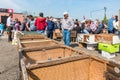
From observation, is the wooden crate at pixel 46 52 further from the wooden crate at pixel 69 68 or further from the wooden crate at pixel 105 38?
the wooden crate at pixel 105 38

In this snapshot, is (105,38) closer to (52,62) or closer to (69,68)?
(69,68)

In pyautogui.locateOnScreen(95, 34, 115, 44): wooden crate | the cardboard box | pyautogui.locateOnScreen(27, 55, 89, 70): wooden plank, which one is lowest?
the cardboard box

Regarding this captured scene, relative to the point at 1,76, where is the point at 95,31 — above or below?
above

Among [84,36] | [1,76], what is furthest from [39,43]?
[84,36]

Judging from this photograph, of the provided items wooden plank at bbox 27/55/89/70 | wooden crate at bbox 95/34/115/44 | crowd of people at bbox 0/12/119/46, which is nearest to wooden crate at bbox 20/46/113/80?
wooden plank at bbox 27/55/89/70

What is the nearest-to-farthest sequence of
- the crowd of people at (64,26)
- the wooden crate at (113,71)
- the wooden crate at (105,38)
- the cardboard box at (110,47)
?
the wooden crate at (113,71) → the cardboard box at (110,47) → the wooden crate at (105,38) → the crowd of people at (64,26)

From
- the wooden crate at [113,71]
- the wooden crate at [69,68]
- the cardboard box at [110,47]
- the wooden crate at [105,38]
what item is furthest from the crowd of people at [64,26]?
the wooden crate at [113,71]

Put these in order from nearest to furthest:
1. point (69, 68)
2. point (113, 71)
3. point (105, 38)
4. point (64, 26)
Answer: point (113, 71)
point (69, 68)
point (64, 26)
point (105, 38)

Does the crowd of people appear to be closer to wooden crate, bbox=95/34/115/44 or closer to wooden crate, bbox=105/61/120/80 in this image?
wooden crate, bbox=95/34/115/44

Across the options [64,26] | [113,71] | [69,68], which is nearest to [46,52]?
[69,68]

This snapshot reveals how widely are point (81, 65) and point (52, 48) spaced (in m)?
1.67

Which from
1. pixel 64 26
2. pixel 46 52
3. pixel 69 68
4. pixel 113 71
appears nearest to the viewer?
pixel 113 71

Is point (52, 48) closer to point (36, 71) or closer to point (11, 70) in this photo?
point (11, 70)

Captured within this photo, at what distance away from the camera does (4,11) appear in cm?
3662
